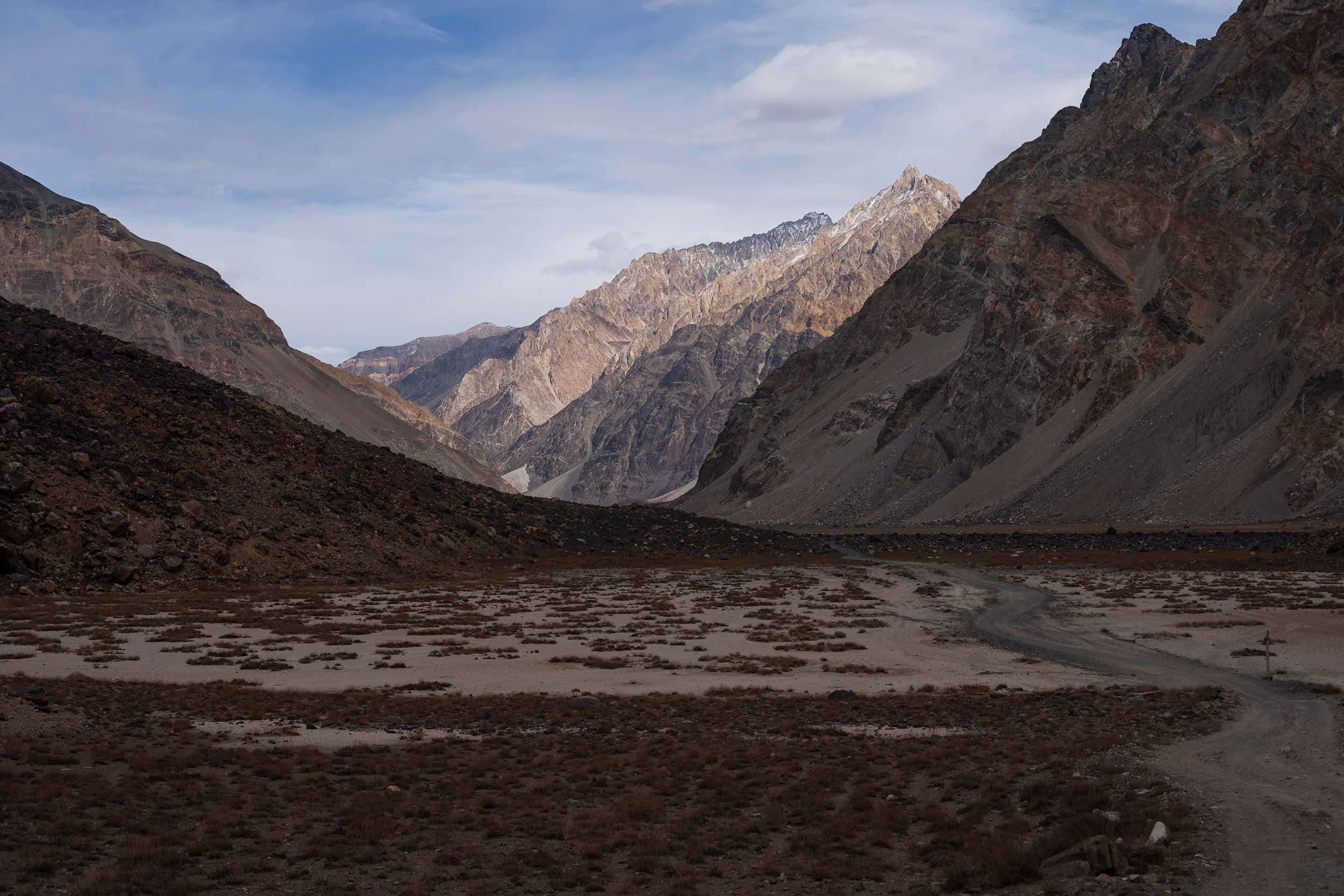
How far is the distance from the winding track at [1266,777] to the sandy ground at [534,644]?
11.9 feet

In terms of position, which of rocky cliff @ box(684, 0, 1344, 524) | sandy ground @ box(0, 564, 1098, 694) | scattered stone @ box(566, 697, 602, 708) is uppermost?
rocky cliff @ box(684, 0, 1344, 524)

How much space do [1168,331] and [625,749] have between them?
5202 inches

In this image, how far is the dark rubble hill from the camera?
46031 millimetres

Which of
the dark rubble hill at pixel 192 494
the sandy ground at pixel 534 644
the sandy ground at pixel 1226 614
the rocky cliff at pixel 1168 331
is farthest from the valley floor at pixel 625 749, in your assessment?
the rocky cliff at pixel 1168 331

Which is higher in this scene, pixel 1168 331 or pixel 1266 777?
pixel 1168 331

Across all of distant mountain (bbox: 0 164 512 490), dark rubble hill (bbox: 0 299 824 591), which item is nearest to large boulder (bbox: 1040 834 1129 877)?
dark rubble hill (bbox: 0 299 824 591)

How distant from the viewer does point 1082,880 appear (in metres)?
11.4

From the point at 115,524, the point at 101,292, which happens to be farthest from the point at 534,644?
the point at 101,292

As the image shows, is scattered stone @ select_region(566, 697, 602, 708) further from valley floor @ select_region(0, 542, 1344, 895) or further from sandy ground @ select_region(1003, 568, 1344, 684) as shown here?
sandy ground @ select_region(1003, 568, 1344, 684)

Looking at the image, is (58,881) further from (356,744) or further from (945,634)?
(945,634)

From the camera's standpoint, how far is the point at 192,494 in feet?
177

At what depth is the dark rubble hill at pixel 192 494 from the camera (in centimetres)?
4603

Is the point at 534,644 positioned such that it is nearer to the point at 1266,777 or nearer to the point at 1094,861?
the point at 1266,777

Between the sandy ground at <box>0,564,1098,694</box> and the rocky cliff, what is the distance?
7008cm
